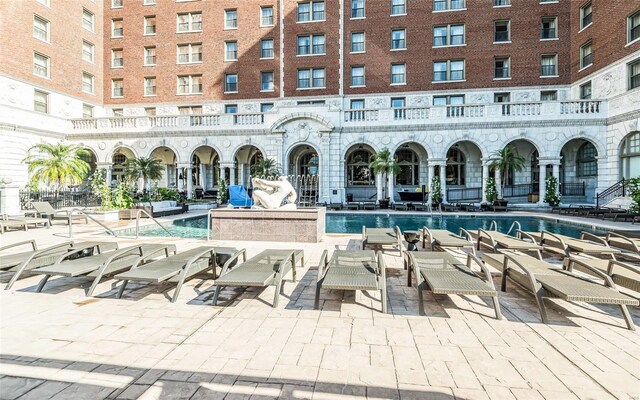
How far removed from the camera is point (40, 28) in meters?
24.4

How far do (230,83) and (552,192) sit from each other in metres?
26.5

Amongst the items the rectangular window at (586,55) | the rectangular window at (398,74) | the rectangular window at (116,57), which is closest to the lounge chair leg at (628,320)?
the rectangular window at (398,74)

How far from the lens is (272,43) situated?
28.7 m

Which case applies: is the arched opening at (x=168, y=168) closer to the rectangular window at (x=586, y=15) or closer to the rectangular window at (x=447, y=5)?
the rectangular window at (x=447, y=5)

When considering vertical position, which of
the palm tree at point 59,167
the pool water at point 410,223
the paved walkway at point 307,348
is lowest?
the paved walkway at point 307,348

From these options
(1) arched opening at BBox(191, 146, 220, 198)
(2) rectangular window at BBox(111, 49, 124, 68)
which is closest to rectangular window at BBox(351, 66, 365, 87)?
(1) arched opening at BBox(191, 146, 220, 198)

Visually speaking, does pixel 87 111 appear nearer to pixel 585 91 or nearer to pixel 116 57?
pixel 116 57

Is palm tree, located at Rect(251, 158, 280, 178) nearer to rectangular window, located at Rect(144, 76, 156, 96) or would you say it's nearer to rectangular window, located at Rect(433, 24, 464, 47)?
rectangular window, located at Rect(144, 76, 156, 96)

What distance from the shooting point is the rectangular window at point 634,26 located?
19.2 meters

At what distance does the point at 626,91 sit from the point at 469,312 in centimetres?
2372

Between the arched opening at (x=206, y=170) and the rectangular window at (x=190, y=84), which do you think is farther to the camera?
the arched opening at (x=206, y=170)

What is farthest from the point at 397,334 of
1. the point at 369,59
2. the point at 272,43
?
the point at 272,43

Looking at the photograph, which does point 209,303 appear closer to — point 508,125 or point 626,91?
point 508,125

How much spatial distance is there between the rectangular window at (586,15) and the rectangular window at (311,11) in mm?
19405
